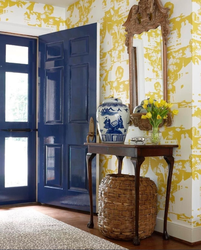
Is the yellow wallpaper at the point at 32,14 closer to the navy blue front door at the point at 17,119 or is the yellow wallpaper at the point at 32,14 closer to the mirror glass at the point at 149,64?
the navy blue front door at the point at 17,119

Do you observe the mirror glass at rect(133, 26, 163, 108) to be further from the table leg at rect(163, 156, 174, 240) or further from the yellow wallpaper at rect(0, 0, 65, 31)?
the yellow wallpaper at rect(0, 0, 65, 31)

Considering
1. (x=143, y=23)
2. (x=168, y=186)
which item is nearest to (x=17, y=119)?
(x=143, y=23)

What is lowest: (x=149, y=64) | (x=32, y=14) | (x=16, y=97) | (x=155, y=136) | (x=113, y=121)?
(x=155, y=136)

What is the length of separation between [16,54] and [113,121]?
6.37 feet

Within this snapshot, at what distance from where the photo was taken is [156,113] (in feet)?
11.1

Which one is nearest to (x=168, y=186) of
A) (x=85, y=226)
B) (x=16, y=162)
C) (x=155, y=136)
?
(x=155, y=136)

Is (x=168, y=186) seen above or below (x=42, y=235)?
A: above

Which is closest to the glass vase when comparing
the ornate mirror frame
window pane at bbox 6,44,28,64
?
the ornate mirror frame

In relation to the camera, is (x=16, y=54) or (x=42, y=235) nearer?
(x=42, y=235)

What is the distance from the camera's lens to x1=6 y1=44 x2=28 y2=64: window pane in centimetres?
475

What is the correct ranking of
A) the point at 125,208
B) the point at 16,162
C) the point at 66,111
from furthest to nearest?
the point at 16,162
the point at 66,111
the point at 125,208

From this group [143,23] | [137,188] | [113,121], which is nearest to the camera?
[137,188]

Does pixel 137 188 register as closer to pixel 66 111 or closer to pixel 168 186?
pixel 168 186

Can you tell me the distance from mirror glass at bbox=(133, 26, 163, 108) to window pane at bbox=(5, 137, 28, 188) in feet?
5.98
